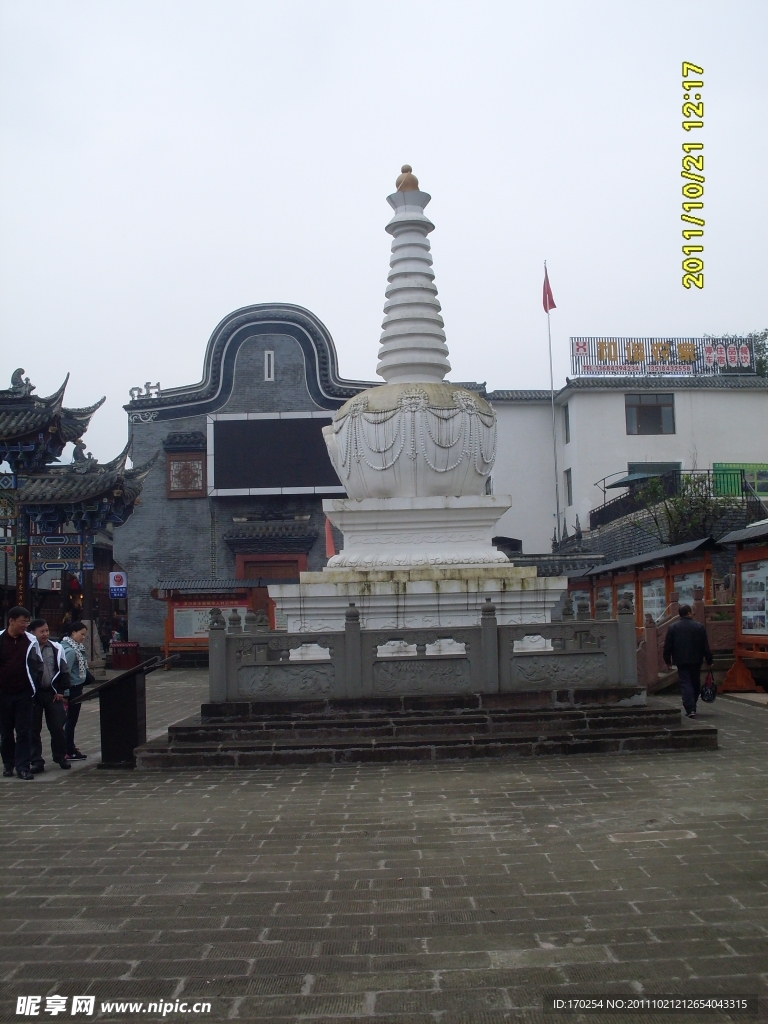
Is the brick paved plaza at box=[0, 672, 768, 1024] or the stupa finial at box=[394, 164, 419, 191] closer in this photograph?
the brick paved plaza at box=[0, 672, 768, 1024]

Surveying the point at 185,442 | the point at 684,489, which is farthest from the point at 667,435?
the point at 185,442

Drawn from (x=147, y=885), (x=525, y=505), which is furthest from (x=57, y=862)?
(x=525, y=505)

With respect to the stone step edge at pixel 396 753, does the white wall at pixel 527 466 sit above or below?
above

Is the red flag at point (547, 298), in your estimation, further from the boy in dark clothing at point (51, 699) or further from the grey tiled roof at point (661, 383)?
the boy in dark clothing at point (51, 699)

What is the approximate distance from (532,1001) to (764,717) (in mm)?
9758

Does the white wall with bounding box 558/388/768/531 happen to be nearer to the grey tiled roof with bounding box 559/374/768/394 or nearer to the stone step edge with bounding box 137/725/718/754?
the grey tiled roof with bounding box 559/374/768/394

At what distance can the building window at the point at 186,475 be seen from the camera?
3422 centimetres

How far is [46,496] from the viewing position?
25344 millimetres

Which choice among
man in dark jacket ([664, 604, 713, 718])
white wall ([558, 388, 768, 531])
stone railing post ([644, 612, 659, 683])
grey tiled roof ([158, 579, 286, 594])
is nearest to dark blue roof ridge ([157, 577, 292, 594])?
grey tiled roof ([158, 579, 286, 594])

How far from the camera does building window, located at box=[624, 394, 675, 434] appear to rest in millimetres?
37406

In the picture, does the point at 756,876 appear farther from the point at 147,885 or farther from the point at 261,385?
the point at 261,385

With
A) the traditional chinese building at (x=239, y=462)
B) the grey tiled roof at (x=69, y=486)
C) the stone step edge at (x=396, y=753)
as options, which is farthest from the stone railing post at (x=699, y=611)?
the traditional chinese building at (x=239, y=462)

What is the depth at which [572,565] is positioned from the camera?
31.0m

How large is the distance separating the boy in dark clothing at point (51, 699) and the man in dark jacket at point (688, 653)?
7.59 meters
